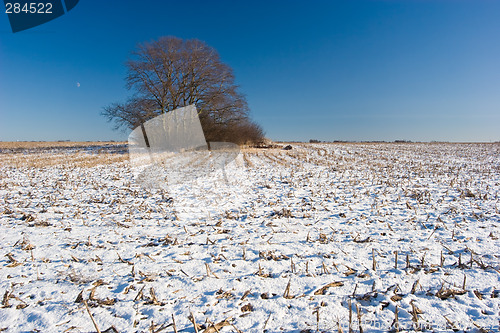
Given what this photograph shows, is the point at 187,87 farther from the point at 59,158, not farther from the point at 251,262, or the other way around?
the point at 251,262

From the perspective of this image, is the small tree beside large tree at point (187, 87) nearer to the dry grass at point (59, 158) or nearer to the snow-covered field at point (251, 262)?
the dry grass at point (59, 158)

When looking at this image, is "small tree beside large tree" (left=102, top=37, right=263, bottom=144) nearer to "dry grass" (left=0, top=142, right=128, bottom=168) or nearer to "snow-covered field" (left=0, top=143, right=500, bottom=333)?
"dry grass" (left=0, top=142, right=128, bottom=168)

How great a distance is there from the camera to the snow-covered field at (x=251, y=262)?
2.44 meters

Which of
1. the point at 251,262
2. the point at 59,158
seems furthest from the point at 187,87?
the point at 251,262

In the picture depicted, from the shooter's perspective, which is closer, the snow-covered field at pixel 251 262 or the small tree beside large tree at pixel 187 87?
the snow-covered field at pixel 251 262

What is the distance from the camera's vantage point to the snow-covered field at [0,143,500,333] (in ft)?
7.99

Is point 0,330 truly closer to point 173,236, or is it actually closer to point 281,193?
point 173,236

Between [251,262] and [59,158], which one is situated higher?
[59,158]

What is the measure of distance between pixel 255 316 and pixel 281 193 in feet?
17.0

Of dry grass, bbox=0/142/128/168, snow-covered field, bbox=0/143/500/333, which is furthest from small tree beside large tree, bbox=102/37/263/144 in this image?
snow-covered field, bbox=0/143/500/333

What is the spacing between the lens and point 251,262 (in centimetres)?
354

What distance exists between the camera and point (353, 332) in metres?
2.22

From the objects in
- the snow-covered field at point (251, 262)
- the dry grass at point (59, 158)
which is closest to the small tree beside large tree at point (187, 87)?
the dry grass at point (59, 158)

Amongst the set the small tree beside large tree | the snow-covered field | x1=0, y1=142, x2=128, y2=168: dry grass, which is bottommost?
the snow-covered field
